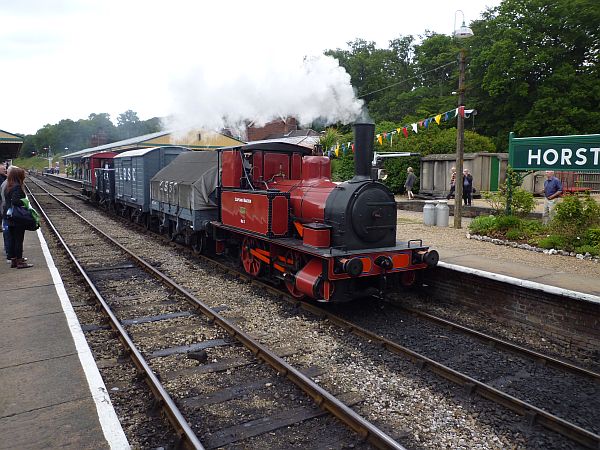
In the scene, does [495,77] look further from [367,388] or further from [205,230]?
[367,388]

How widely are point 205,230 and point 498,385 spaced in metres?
7.19

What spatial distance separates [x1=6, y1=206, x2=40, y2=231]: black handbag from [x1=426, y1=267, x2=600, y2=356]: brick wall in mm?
7338

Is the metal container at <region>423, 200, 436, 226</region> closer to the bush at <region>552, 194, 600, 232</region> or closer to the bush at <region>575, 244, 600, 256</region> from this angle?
the bush at <region>552, 194, 600, 232</region>

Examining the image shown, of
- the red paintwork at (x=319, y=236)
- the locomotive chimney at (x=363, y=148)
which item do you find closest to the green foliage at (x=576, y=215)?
the locomotive chimney at (x=363, y=148)

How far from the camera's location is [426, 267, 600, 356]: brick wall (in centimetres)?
602

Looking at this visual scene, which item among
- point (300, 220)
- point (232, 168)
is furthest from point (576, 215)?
point (232, 168)

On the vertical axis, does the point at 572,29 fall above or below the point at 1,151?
above

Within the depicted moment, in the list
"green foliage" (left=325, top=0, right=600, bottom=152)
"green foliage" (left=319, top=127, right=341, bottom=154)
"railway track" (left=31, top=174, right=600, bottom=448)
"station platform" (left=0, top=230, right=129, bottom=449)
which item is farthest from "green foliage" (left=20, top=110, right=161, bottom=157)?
"railway track" (left=31, top=174, right=600, bottom=448)

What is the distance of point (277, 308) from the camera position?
→ 7.41 metres

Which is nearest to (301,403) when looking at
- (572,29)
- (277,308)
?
(277,308)

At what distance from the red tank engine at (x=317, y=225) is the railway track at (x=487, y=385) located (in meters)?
0.65

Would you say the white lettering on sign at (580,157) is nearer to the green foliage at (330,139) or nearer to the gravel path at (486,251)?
the gravel path at (486,251)

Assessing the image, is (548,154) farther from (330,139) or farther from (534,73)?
(534,73)

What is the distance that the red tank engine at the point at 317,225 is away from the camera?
22.2 ft
